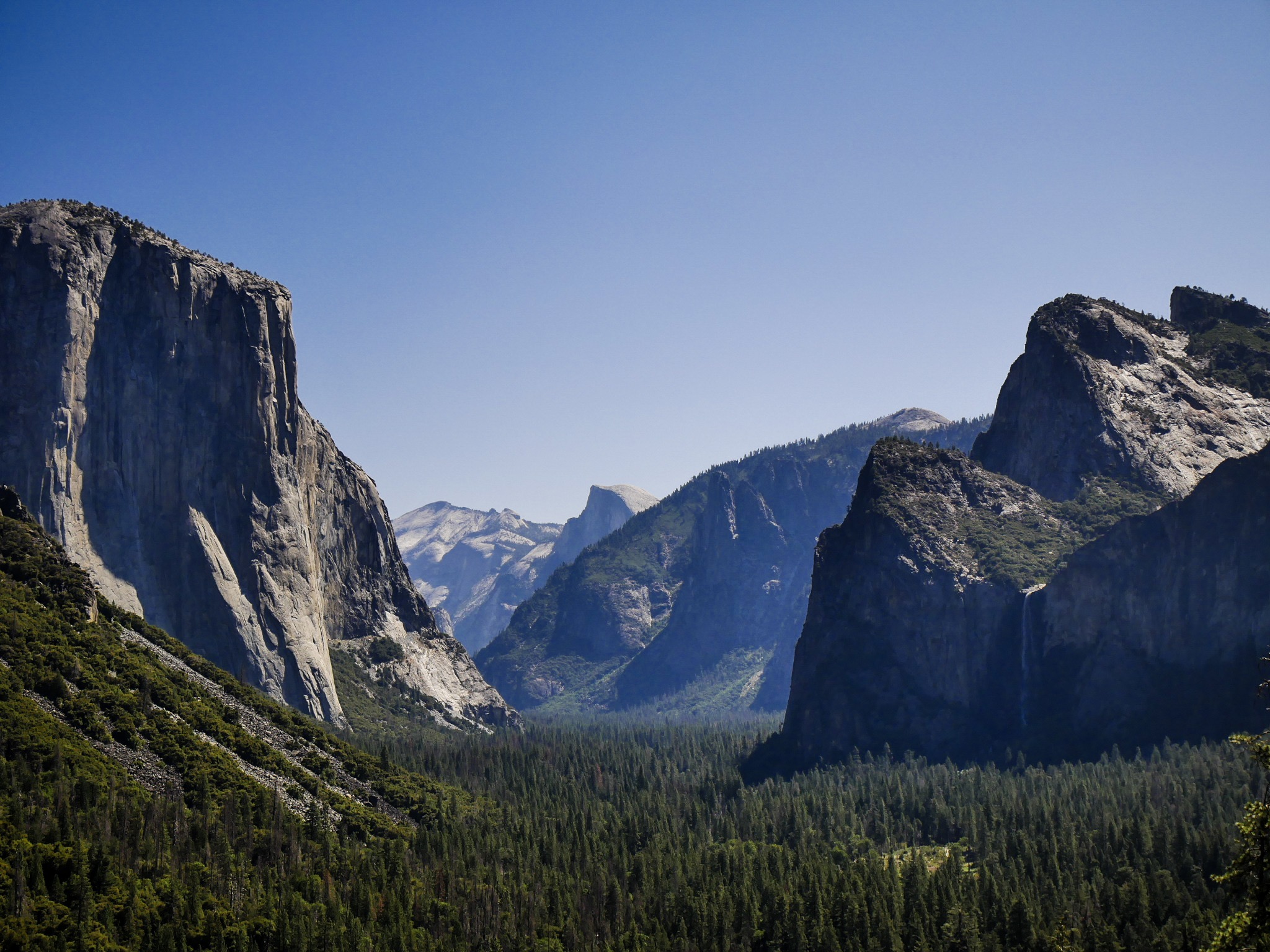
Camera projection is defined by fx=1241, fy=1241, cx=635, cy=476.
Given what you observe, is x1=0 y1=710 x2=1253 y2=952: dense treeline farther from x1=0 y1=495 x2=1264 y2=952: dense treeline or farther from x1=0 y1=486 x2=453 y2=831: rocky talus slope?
x1=0 y1=486 x2=453 y2=831: rocky talus slope

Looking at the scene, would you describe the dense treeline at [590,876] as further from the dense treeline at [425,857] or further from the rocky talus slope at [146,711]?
the rocky talus slope at [146,711]


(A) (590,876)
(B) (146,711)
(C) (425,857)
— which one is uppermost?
(B) (146,711)

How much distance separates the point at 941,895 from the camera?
437ft

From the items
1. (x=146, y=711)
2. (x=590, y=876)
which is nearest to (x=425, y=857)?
(x=590, y=876)

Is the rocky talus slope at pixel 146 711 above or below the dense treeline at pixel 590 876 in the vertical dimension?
above

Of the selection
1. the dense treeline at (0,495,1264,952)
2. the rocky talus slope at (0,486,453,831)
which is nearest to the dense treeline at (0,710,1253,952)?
the dense treeline at (0,495,1264,952)

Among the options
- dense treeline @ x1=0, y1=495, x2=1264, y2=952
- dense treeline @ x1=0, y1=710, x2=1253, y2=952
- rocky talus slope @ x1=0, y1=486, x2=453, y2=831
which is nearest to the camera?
dense treeline @ x1=0, y1=710, x2=1253, y2=952

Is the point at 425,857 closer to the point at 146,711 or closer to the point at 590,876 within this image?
the point at 590,876

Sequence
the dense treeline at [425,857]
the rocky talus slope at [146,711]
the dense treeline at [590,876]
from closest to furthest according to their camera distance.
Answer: the dense treeline at [590,876]
the dense treeline at [425,857]
the rocky talus slope at [146,711]

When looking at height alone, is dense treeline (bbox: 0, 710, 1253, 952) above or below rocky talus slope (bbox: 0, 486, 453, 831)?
below

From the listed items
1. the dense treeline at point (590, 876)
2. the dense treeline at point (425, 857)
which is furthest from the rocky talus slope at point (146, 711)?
the dense treeline at point (590, 876)

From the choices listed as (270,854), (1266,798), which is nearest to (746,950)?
(270,854)

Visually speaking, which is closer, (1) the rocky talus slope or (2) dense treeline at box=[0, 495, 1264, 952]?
(2) dense treeline at box=[0, 495, 1264, 952]

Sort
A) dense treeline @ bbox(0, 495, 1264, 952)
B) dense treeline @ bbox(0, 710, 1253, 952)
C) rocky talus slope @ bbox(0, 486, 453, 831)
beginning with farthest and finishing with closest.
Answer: rocky talus slope @ bbox(0, 486, 453, 831), dense treeline @ bbox(0, 495, 1264, 952), dense treeline @ bbox(0, 710, 1253, 952)
